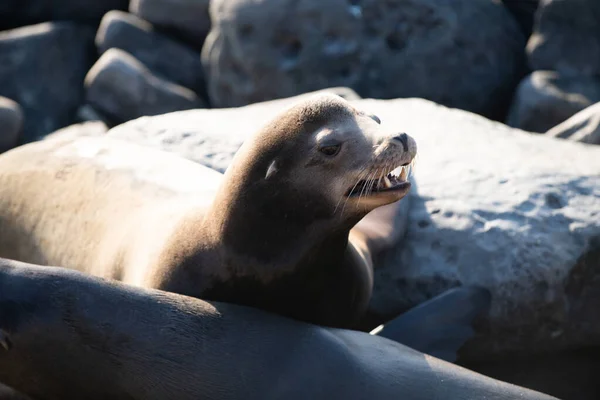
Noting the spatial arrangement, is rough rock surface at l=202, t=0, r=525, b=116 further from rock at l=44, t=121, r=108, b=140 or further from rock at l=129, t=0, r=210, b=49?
rock at l=129, t=0, r=210, b=49

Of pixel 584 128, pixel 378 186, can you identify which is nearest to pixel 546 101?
pixel 584 128

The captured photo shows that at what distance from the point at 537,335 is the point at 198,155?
230 centimetres

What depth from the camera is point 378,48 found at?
8.77 m

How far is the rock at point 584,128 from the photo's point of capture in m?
6.97

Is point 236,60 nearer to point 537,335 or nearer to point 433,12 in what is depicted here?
point 433,12

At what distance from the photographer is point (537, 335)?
545 cm

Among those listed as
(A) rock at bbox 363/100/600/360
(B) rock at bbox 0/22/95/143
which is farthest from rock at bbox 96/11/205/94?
(A) rock at bbox 363/100/600/360

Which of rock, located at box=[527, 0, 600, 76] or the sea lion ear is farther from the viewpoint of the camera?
rock, located at box=[527, 0, 600, 76]

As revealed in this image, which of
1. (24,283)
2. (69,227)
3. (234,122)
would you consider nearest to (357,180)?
(24,283)

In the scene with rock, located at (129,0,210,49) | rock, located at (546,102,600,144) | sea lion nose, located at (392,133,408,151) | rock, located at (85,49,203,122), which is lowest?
rock, located at (85,49,203,122)

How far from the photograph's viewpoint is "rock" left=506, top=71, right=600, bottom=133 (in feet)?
27.6

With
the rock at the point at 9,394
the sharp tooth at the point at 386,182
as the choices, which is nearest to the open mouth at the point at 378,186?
the sharp tooth at the point at 386,182

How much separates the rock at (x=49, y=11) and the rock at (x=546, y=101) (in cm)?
533

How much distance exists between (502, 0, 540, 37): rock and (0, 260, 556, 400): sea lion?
6.03 metres
